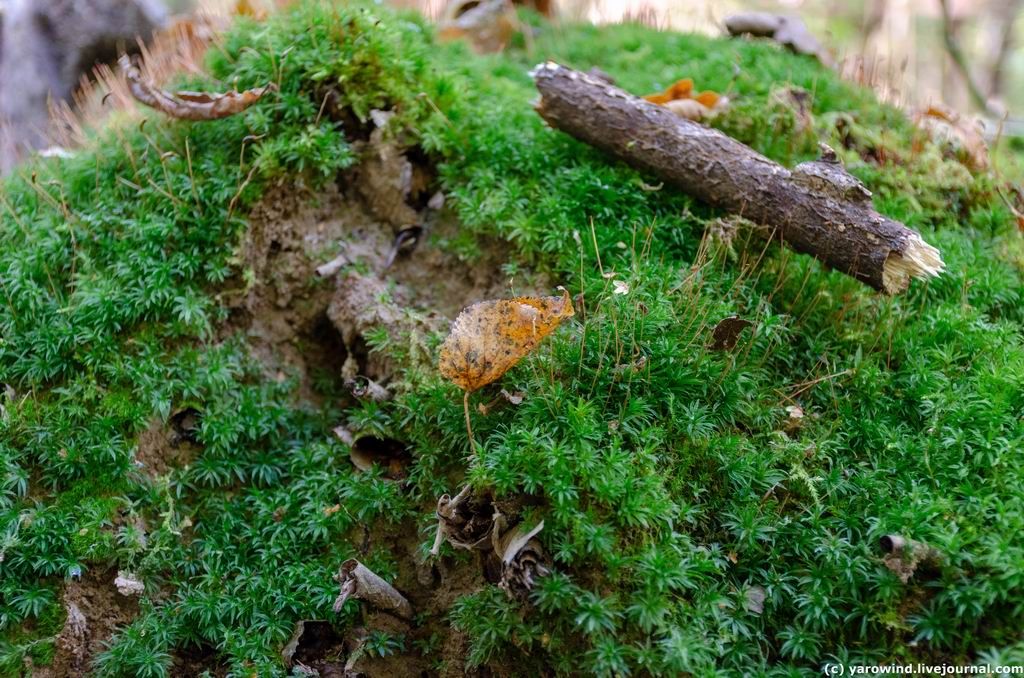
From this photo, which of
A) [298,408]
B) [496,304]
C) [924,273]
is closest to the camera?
[496,304]

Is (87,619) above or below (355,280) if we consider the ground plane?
below

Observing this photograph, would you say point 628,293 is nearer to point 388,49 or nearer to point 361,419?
point 361,419

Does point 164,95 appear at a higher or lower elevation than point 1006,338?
higher

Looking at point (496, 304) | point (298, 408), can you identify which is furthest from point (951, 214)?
point (298, 408)

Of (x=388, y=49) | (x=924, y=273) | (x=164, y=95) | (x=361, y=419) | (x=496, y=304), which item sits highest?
(x=164, y=95)

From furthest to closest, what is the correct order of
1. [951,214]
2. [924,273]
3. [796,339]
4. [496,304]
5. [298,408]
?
[951,214]
[298,408]
[796,339]
[924,273]
[496,304]

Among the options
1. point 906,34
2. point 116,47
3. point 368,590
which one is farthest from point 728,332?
point 906,34

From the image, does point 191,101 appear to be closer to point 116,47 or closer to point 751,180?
point 751,180

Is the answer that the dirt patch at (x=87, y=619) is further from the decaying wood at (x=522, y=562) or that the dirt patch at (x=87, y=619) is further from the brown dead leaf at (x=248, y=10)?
the brown dead leaf at (x=248, y=10)
